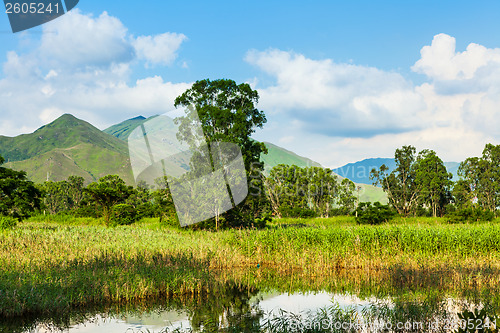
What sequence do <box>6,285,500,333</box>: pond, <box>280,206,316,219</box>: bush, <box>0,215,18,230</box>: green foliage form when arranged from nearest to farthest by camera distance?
<box>6,285,500,333</box>: pond < <box>0,215,18,230</box>: green foliage < <box>280,206,316,219</box>: bush

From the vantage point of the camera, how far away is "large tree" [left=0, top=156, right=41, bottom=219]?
24188 mm

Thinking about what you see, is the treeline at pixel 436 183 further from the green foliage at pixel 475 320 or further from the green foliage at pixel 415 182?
the green foliage at pixel 475 320

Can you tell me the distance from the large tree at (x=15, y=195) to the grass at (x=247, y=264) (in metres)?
6.87

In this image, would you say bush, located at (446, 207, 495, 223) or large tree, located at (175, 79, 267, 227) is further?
bush, located at (446, 207, 495, 223)

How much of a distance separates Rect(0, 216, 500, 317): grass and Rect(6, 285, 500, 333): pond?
740mm

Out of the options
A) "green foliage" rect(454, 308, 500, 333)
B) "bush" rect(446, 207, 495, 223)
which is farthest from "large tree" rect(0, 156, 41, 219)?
"bush" rect(446, 207, 495, 223)

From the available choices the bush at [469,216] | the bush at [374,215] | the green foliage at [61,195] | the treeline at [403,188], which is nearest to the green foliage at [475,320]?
the bush at [374,215]

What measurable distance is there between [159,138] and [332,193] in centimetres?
4299

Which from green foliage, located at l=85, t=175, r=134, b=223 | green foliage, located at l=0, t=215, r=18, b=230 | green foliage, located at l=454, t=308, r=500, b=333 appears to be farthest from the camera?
green foliage, located at l=85, t=175, r=134, b=223

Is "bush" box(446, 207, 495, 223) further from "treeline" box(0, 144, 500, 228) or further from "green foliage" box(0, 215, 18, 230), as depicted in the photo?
"green foliage" box(0, 215, 18, 230)

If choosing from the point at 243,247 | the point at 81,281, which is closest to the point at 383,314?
the point at 81,281

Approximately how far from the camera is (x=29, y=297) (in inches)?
376

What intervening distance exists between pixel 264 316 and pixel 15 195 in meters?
21.4

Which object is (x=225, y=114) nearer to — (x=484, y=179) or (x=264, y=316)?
(x=264, y=316)
